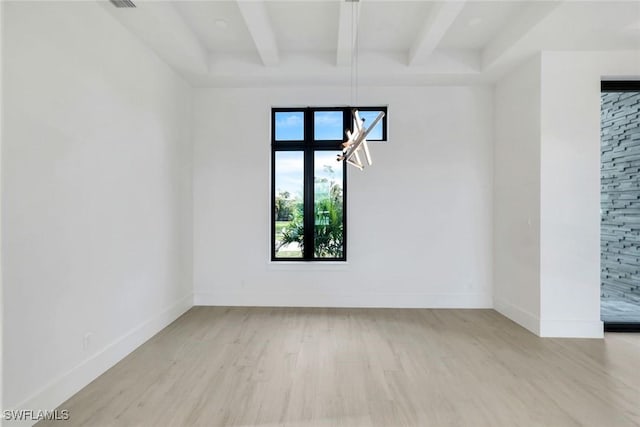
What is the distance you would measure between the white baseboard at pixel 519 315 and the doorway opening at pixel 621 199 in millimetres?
887

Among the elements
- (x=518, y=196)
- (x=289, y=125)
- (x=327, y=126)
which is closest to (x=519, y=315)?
(x=518, y=196)

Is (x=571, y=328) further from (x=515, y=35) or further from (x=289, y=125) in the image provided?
(x=289, y=125)

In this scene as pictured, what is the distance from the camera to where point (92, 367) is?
105 inches

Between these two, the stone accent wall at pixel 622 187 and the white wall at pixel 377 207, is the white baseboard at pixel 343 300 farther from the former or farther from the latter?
the stone accent wall at pixel 622 187

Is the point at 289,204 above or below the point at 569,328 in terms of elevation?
above

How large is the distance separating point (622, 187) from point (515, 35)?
89.2 inches

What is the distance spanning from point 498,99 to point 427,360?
353 cm

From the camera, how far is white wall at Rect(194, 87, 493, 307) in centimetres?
467

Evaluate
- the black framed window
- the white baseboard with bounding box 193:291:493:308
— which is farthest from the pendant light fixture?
the white baseboard with bounding box 193:291:493:308

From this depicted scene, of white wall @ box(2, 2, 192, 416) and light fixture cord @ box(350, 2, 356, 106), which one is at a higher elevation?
light fixture cord @ box(350, 2, 356, 106)

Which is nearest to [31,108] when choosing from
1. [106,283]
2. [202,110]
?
[106,283]

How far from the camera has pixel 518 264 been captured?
13.3 ft

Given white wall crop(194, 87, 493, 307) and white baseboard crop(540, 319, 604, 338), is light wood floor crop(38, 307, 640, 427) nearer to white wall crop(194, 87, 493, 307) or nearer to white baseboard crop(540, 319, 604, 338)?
white baseboard crop(540, 319, 604, 338)

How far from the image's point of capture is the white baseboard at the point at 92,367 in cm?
220
